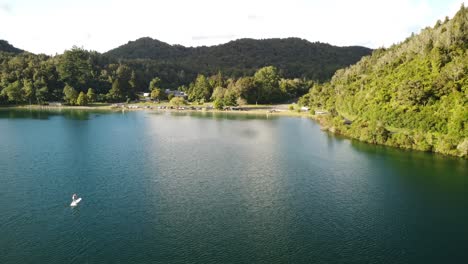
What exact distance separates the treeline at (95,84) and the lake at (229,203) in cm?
7112

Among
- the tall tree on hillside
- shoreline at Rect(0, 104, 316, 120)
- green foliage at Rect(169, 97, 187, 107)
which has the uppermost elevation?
the tall tree on hillside

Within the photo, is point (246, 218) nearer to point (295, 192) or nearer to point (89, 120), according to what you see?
point (295, 192)

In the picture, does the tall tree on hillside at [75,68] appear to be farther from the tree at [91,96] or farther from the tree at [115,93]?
the tree at [115,93]

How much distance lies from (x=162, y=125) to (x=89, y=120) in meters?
21.2

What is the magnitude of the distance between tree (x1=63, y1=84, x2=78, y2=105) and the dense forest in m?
91.5

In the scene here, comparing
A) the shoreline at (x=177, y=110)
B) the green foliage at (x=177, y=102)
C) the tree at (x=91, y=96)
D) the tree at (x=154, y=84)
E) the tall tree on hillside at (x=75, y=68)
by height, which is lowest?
the shoreline at (x=177, y=110)

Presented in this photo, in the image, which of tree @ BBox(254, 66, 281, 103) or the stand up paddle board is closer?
the stand up paddle board

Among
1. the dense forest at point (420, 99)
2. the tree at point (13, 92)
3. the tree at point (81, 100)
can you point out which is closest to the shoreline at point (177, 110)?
the tree at point (13, 92)

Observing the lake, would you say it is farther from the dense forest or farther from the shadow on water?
the dense forest

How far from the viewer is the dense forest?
53.3m

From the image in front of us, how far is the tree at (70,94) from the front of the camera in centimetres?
13138

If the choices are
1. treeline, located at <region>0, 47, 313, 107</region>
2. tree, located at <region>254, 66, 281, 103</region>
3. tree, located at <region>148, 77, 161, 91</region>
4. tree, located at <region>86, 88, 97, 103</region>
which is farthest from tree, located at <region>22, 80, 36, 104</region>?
tree, located at <region>254, 66, 281, 103</region>

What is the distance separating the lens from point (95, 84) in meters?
149

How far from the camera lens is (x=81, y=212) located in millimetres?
31672
